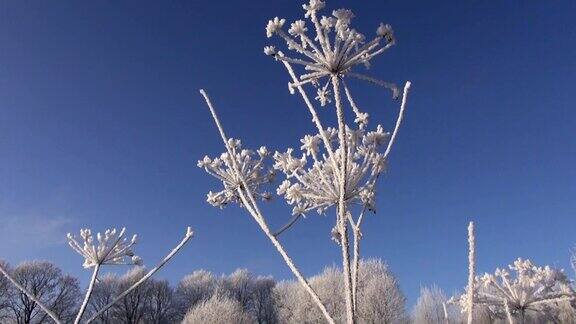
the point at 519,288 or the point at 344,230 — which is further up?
the point at 519,288

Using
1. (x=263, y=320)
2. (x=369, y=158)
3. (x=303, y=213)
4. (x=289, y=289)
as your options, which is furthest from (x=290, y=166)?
(x=263, y=320)

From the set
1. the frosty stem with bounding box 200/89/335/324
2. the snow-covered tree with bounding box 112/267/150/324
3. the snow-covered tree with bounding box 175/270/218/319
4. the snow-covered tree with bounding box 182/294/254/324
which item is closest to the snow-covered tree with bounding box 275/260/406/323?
the snow-covered tree with bounding box 182/294/254/324

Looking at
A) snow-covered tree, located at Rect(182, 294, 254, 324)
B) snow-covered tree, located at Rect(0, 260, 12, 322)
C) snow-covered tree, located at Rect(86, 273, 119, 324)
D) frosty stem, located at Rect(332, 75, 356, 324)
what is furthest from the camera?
snow-covered tree, located at Rect(86, 273, 119, 324)

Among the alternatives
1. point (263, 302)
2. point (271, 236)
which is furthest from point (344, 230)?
point (263, 302)

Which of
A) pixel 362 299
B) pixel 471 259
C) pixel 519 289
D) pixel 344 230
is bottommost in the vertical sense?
pixel 471 259

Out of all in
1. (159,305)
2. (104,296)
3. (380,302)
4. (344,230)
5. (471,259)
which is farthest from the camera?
(159,305)

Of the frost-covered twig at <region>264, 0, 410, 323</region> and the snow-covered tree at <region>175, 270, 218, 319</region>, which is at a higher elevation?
the snow-covered tree at <region>175, 270, 218, 319</region>

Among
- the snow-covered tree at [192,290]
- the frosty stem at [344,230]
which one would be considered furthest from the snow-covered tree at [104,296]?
the frosty stem at [344,230]

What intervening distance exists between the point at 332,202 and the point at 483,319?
28.6 metres

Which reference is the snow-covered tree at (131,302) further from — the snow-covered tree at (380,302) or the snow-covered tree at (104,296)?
the snow-covered tree at (380,302)

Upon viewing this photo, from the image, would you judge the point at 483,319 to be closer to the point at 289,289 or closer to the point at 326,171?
the point at 326,171

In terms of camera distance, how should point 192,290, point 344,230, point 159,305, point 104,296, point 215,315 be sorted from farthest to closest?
point 192,290, point 159,305, point 104,296, point 215,315, point 344,230

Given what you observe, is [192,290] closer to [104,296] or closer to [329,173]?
[104,296]

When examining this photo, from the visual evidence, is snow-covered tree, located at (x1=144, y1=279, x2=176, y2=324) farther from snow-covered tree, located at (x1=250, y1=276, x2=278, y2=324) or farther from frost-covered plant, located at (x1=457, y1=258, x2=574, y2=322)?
frost-covered plant, located at (x1=457, y1=258, x2=574, y2=322)
